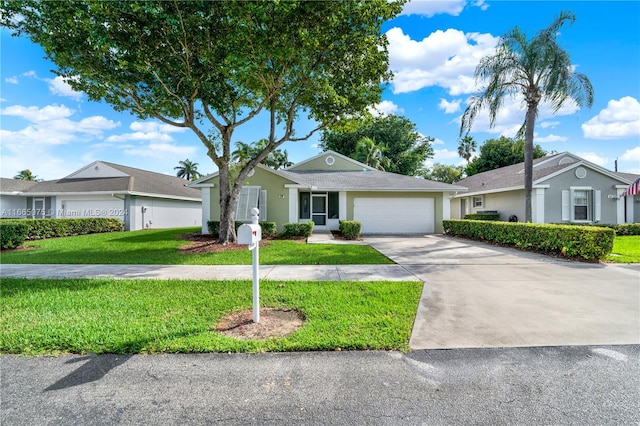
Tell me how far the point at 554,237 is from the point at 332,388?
33.8 ft

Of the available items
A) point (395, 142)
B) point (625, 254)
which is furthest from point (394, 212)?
point (395, 142)

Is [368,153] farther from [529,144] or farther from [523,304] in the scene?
[523,304]

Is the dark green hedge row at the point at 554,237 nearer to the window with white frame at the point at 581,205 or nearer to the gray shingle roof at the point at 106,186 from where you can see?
the window with white frame at the point at 581,205

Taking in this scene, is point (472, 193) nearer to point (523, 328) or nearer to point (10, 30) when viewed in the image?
point (523, 328)

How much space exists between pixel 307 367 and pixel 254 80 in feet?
34.3

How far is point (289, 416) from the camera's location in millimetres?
2371

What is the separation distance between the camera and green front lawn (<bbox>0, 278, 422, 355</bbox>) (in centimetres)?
356

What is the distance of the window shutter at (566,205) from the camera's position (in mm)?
16089

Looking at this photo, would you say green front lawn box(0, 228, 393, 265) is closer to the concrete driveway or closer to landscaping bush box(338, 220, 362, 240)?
the concrete driveway

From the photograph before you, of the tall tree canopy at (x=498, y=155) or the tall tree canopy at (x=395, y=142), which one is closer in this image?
the tall tree canopy at (x=498, y=155)

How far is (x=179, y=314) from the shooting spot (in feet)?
14.9

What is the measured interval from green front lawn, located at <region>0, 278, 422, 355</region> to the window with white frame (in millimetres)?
15278

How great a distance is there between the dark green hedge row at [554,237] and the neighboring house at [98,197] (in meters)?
18.5

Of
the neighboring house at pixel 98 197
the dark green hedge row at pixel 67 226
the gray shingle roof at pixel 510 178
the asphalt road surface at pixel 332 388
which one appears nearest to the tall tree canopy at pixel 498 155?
the gray shingle roof at pixel 510 178
